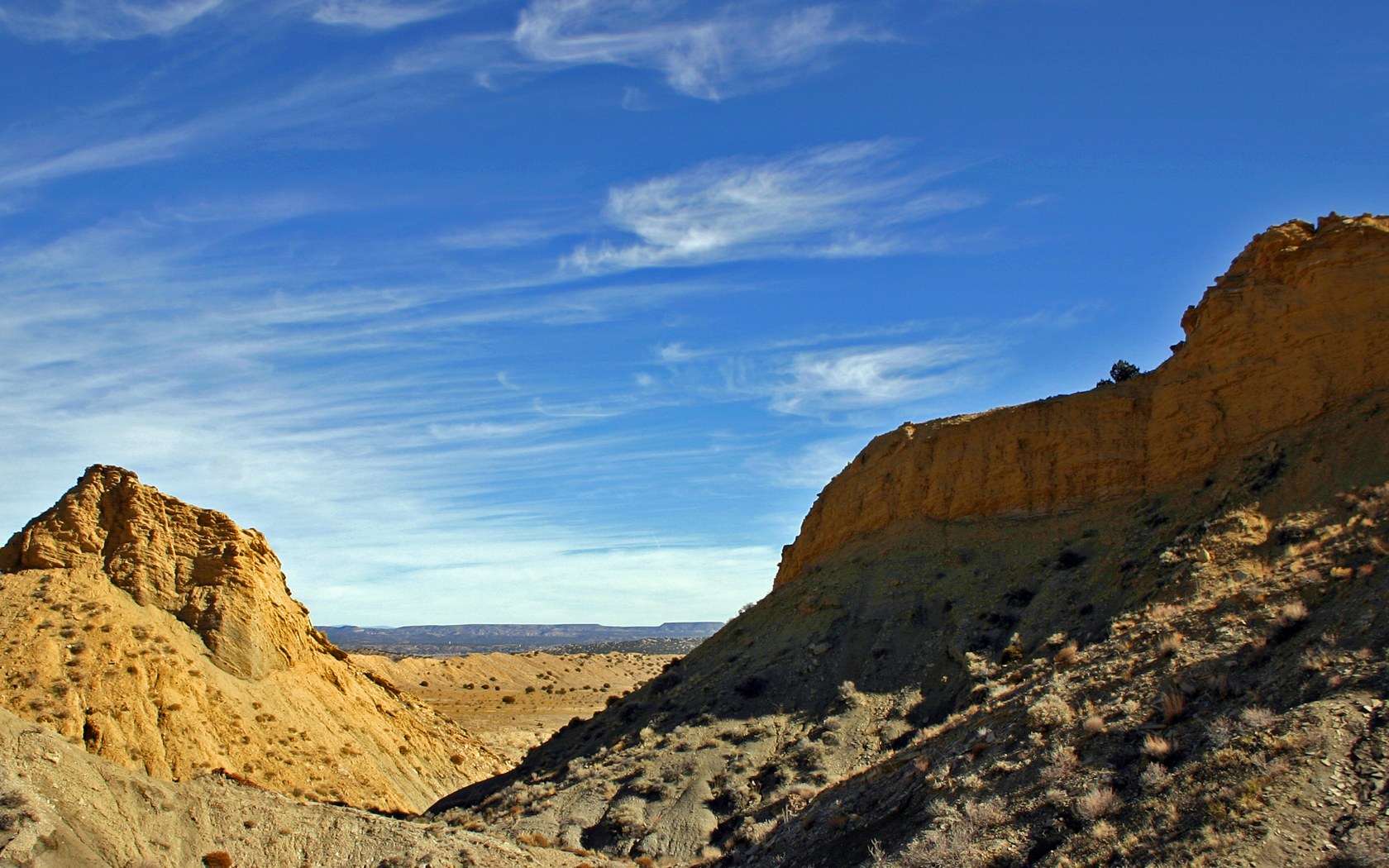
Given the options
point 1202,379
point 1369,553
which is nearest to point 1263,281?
point 1202,379

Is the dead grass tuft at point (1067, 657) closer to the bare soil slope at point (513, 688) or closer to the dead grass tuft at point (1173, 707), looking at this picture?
the dead grass tuft at point (1173, 707)

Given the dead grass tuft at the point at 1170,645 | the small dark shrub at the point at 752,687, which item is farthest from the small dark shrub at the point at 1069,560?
the dead grass tuft at the point at 1170,645

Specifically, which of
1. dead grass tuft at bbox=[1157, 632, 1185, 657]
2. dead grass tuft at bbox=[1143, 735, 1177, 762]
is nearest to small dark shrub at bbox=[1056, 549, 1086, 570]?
dead grass tuft at bbox=[1157, 632, 1185, 657]

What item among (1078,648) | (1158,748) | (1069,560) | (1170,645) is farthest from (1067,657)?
(1069,560)

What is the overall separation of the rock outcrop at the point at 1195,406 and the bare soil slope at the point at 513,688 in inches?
922

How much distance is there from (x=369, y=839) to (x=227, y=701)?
41.1 feet

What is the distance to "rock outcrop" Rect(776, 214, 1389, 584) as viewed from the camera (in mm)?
25438

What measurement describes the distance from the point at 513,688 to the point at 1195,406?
5493 cm

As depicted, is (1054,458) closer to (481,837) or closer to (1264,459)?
(1264,459)

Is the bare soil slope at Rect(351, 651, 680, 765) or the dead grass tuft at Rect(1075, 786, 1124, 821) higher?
the dead grass tuft at Rect(1075, 786, 1124, 821)

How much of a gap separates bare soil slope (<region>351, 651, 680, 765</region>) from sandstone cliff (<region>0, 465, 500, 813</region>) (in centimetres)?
805

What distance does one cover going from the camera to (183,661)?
2928 cm

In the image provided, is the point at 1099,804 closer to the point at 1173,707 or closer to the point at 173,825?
the point at 1173,707

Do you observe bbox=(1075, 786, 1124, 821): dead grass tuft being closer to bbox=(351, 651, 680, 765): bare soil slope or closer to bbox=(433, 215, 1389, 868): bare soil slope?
bbox=(433, 215, 1389, 868): bare soil slope
